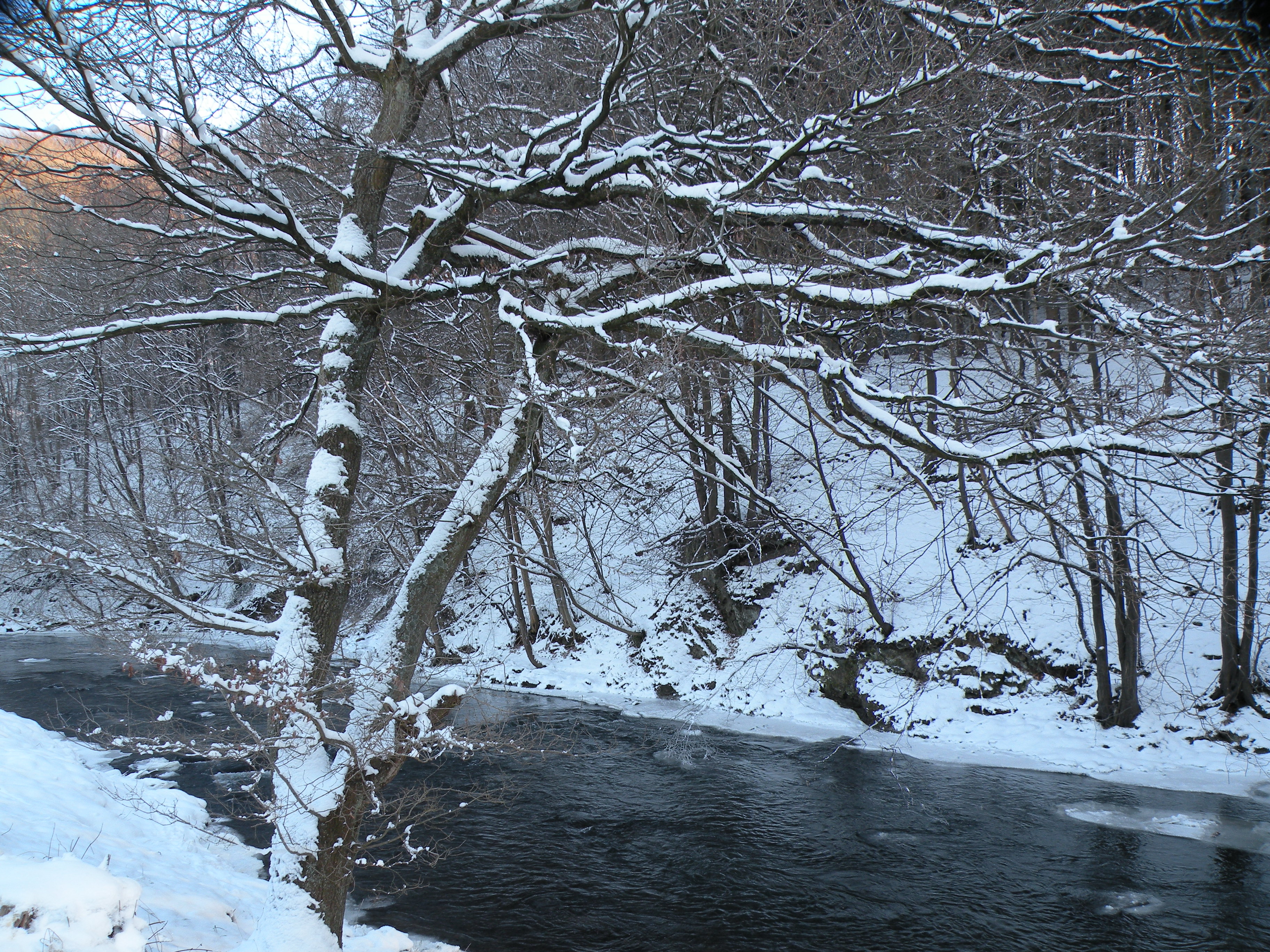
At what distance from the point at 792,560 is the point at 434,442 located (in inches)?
426

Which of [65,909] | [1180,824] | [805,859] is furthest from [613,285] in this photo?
[1180,824]

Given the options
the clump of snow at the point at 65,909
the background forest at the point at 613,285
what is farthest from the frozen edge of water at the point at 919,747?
the clump of snow at the point at 65,909

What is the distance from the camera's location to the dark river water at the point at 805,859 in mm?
6652

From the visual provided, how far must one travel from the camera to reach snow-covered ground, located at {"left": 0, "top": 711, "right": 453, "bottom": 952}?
335 centimetres

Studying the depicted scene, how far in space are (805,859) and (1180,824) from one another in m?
4.20

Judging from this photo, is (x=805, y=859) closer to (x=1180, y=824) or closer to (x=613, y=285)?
(x=1180, y=824)

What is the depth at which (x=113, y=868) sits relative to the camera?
6441 mm

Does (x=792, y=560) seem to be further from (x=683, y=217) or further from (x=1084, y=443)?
(x=1084, y=443)

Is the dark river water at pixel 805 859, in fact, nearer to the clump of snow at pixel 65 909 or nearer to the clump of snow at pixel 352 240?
the clump of snow at pixel 65 909

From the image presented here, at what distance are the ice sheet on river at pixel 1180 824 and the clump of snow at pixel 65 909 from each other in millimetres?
9134

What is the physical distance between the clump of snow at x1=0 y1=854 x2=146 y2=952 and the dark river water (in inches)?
51.0

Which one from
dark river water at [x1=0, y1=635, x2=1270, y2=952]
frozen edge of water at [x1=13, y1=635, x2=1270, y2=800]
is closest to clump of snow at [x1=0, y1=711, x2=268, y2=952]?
dark river water at [x1=0, y1=635, x2=1270, y2=952]

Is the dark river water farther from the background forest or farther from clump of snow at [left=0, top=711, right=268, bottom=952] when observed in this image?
the background forest

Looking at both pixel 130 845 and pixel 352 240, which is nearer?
pixel 352 240
